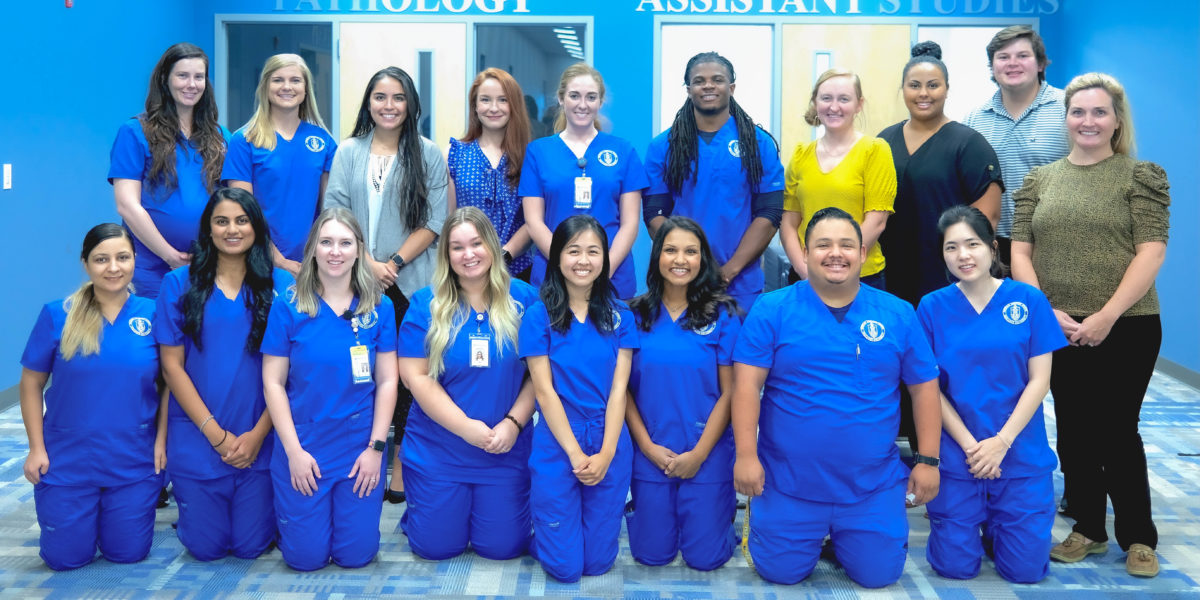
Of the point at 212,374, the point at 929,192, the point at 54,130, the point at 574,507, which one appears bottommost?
the point at 574,507

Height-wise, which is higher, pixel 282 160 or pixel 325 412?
pixel 282 160

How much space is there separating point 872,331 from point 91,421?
2.00m

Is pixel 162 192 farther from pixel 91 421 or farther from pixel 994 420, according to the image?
pixel 994 420

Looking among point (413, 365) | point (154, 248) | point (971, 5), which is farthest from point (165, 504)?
point (971, 5)

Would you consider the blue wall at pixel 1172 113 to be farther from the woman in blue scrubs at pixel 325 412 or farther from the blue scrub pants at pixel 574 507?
the woman in blue scrubs at pixel 325 412

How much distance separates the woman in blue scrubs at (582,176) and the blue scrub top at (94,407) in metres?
1.25

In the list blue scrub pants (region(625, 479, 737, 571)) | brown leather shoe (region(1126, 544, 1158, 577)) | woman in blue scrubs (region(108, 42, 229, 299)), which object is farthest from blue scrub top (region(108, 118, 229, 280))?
brown leather shoe (region(1126, 544, 1158, 577))

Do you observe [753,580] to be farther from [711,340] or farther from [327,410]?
[327,410]

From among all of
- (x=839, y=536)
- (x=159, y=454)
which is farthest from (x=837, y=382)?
(x=159, y=454)

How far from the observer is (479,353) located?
9.34ft

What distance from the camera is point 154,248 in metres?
3.26

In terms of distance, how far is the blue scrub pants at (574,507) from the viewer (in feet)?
8.96

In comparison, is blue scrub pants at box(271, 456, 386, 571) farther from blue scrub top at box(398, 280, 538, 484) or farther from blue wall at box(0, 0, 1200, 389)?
blue wall at box(0, 0, 1200, 389)

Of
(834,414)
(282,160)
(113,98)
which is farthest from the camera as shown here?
(113,98)
